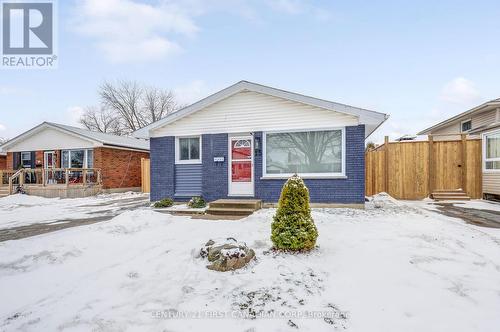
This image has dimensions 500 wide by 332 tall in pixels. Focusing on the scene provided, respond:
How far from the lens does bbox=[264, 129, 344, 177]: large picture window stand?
813cm

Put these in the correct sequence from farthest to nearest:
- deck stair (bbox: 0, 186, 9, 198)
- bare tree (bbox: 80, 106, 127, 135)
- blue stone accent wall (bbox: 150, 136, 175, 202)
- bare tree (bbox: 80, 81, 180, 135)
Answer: bare tree (bbox: 80, 106, 127, 135), bare tree (bbox: 80, 81, 180, 135), deck stair (bbox: 0, 186, 9, 198), blue stone accent wall (bbox: 150, 136, 175, 202)

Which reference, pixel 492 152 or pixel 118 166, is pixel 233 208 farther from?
pixel 118 166

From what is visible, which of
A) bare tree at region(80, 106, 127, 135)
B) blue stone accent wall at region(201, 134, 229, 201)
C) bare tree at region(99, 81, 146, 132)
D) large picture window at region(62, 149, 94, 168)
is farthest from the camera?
bare tree at region(80, 106, 127, 135)

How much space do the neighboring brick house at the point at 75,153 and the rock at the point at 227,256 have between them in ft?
45.8

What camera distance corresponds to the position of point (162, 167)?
9.77 metres

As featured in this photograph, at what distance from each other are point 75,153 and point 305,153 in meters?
14.7

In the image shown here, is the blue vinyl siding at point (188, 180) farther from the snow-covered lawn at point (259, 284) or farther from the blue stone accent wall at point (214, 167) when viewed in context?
the snow-covered lawn at point (259, 284)

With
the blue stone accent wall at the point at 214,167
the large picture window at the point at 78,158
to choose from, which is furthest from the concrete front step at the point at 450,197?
the large picture window at the point at 78,158

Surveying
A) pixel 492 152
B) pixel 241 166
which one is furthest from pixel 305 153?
pixel 492 152

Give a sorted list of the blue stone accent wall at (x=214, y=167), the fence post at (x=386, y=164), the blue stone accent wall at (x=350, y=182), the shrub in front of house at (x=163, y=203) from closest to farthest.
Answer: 1. the blue stone accent wall at (x=350, y=182)
2. the shrub in front of house at (x=163, y=203)
3. the blue stone accent wall at (x=214, y=167)
4. the fence post at (x=386, y=164)

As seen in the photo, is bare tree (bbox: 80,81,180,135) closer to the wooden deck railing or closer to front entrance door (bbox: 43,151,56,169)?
front entrance door (bbox: 43,151,56,169)

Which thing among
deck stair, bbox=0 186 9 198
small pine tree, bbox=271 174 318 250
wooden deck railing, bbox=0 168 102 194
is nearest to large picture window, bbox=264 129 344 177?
small pine tree, bbox=271 174 318 250

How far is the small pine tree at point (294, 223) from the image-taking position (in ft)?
12.6

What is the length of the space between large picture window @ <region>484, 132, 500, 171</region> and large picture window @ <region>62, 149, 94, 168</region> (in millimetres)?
19769
